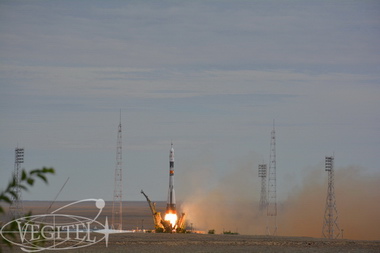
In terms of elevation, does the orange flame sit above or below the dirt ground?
above

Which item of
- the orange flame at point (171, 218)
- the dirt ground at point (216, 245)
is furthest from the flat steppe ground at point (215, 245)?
the orange flame at point (171, 218)

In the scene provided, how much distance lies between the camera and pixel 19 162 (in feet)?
283

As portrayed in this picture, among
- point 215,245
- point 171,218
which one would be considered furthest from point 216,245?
point 171,218

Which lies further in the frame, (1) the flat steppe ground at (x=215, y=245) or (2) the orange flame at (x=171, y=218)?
(2) the orange flame at (x=171, y=218)

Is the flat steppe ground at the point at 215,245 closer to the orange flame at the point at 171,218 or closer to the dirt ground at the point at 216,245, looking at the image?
the dirt ground at the point at 216,245

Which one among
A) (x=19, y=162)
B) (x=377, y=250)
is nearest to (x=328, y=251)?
(x=377, y=250)

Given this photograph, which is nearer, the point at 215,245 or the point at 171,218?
the point at 215,245

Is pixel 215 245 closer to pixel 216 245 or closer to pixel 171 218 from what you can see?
pixel 216 245

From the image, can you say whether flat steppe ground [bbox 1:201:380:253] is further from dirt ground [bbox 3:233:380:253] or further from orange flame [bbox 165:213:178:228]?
orange flame [bbox 165:213:178:228]

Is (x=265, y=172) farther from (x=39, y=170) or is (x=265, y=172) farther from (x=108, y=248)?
(x=39, y=170)

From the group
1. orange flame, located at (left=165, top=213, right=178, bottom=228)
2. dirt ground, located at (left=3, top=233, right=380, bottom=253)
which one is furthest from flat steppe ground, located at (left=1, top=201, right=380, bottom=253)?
orange flame, located at (left=165, top=213, right=178, bottom=228)

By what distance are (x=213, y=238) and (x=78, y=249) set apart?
19057 millimetres

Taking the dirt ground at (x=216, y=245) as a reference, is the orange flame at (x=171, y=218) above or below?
above

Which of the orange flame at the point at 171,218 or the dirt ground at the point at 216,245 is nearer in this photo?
the dirt ground at the point at 216,245
